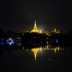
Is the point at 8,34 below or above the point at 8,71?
above

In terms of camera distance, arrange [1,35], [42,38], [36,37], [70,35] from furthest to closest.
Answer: [70,35] → [42,38] → [36,37] → [1,35]

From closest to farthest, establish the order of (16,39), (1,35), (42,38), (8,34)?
(1,35), (8,34), (16,39), (42,38)

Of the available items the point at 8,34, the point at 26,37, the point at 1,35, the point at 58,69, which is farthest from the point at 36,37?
the point at 58,69

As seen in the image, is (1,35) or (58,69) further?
(1,35)

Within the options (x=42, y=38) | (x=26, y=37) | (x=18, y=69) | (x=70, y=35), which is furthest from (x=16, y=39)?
(x=18, y=69)

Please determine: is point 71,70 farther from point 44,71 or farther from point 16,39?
point 16,39

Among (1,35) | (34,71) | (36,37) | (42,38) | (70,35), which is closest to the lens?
(34,71)

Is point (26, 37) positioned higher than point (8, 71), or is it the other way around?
point (26, 37)

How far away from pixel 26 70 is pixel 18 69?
1003 mm

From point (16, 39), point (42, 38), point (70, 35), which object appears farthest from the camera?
point (70, 35)

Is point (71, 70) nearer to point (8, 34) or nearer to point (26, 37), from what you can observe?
point (8, 34)

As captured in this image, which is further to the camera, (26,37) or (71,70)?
(26,37)

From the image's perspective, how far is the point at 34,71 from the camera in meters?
23.6

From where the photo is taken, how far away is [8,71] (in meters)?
23.8
